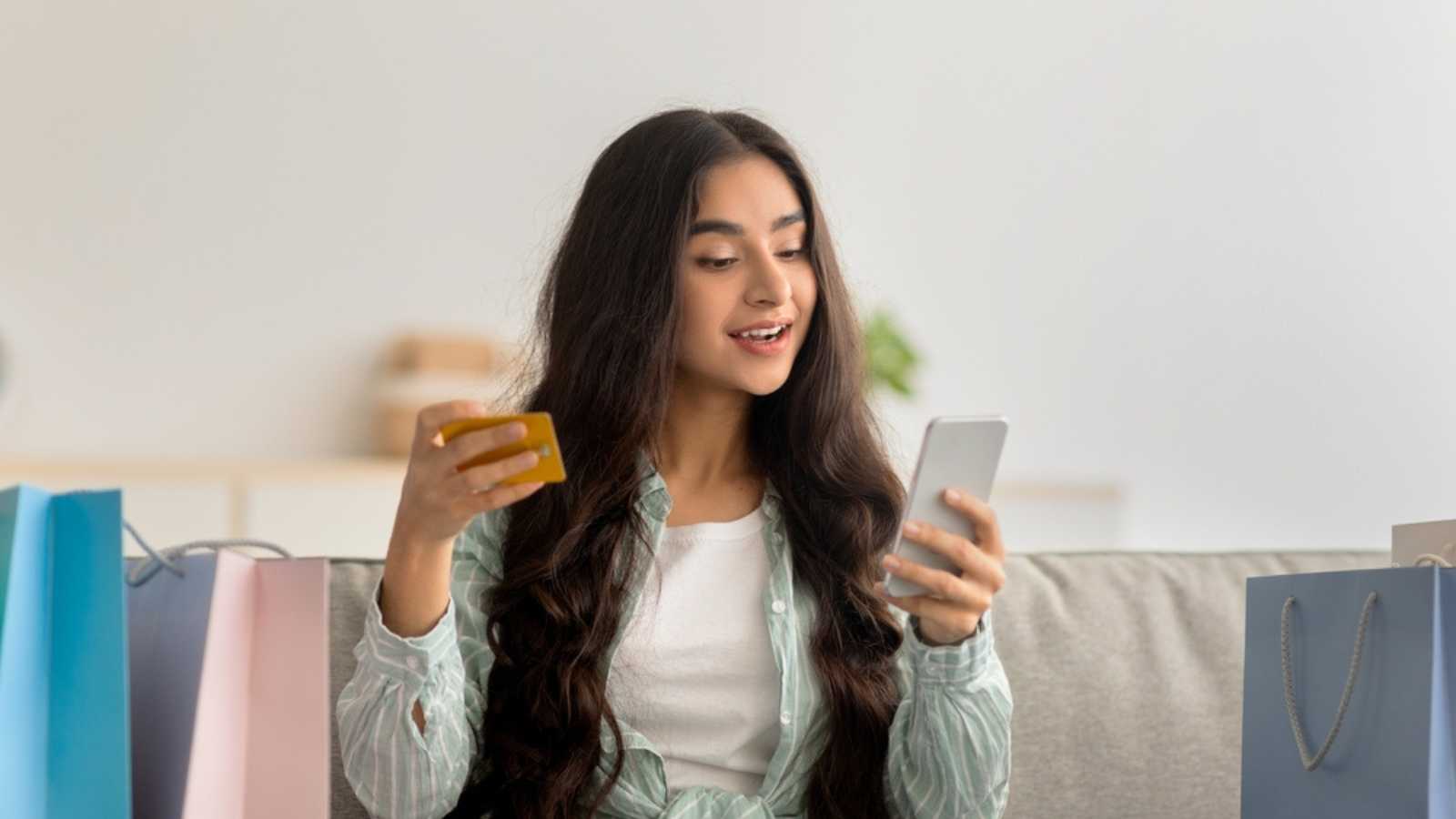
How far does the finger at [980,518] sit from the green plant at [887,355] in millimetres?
3383

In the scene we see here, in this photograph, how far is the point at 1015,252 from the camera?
5.24 metres

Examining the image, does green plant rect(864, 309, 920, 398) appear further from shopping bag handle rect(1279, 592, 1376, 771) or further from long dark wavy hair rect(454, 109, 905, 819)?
shopping bag handle rect(1279, 592, 1376, 771)

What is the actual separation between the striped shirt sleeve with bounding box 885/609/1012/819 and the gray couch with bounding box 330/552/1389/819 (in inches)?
13.0

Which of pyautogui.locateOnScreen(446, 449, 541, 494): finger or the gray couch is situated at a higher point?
pyautogui.locateOnScreen(446, 449, 541, 494): finger

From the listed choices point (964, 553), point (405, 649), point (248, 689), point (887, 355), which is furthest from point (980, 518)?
point (887, 355)

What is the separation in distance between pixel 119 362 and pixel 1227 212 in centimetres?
347

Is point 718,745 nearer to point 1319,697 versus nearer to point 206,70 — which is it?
point 1319,697

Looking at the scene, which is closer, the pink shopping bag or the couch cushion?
the pink shopping bag

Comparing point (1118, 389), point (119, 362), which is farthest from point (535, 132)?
point (1118, 389)

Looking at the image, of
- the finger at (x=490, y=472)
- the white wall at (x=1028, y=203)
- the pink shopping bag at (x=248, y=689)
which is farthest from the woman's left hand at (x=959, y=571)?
the white wall at (x=1028, y=203)

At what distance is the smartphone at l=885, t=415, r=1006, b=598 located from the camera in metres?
1.31

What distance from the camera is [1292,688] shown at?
4.94ft

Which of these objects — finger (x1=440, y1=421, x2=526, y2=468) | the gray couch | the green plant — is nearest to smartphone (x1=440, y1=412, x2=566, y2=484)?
finger (x1=440, y1=421, x2=526, y2=468)

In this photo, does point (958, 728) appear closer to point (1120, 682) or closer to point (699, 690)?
point (699, 690)
